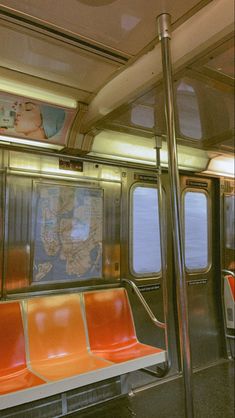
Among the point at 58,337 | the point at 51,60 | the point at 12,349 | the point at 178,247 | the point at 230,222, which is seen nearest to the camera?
the point at 178,247

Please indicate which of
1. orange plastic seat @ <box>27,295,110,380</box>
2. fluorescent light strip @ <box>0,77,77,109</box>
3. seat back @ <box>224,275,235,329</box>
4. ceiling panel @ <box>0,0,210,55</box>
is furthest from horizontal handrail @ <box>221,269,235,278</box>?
ceiling panel @ <box>0,0,210,55</box>

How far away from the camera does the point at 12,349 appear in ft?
7.31

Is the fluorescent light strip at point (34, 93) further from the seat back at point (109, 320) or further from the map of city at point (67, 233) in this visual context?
the seat back at point (109, 320)

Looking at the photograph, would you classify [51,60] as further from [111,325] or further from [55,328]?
[111,325]

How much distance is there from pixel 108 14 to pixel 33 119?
1.10m

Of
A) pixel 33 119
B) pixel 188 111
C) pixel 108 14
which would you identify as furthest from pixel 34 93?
pixel 188 111

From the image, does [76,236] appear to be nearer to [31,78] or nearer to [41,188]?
[41,188]

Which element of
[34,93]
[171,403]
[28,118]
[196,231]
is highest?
[34,93]

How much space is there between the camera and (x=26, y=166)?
2.58 m

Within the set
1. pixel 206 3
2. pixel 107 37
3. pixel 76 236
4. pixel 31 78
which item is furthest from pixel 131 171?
pixel 206 3

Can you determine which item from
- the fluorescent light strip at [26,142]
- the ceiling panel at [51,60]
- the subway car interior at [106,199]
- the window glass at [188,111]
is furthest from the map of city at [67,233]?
the window glass at [188,111]

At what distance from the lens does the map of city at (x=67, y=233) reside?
2646 millimetres

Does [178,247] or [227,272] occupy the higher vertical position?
[178,247]

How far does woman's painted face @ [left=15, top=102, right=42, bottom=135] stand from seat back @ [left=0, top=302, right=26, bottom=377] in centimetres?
129
